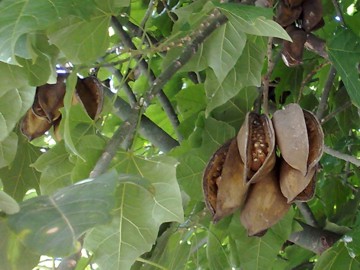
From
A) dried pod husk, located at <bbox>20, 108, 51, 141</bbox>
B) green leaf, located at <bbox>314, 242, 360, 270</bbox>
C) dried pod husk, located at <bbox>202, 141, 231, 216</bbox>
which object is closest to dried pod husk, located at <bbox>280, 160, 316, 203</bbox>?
dried pod husk, located at <bbox>202, 141, 231, 216</bbox>

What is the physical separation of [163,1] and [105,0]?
59cm

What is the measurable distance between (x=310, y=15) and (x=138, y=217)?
1.79 ft

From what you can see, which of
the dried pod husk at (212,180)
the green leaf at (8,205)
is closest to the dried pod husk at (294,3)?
the dried pod husk at (212,180)

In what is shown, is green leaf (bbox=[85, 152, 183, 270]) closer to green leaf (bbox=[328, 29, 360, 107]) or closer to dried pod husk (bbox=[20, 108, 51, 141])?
dried pod husk (bbox=[20, 108, 51, 141])

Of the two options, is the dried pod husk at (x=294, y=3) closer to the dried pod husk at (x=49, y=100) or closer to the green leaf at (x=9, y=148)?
the dried pod husk at (x=49, y=100)

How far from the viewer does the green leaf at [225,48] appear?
4.46 ft

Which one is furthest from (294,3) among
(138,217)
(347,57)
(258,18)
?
(138,217)

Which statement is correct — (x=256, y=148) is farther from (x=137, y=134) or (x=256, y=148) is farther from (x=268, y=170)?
(x=137, y=134)

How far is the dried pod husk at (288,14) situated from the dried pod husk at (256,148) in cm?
29

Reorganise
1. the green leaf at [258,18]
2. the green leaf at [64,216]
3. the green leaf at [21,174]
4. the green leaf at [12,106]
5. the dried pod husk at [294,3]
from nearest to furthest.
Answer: the green leaf at [64,216] < the green leaf at [258,18] < the green leaf at [12,106] < the dried pod husk at [294,3] < the green leaf at [21,174]

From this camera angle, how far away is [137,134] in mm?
1492

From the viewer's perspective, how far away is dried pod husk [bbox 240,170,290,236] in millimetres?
1213

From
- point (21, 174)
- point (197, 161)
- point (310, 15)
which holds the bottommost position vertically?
point (21, 174)

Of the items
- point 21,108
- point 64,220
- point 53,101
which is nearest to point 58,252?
point 64,220
